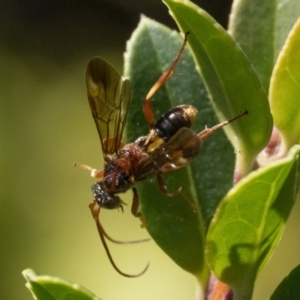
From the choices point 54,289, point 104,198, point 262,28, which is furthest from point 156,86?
point 54,289

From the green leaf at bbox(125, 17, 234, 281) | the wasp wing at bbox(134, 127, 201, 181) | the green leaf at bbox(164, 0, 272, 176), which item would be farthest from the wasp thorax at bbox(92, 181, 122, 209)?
the green leaf at bbox(164, 0, 272, 176)

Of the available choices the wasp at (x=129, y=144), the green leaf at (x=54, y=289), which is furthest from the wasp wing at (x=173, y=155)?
the green leaf at (x=54, y=289)

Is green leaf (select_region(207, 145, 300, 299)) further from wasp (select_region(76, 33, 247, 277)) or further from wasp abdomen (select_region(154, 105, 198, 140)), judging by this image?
wasp abdomen (select_region(154, 105, 198, 140))

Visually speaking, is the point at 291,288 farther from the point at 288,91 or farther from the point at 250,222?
the point at 288,91

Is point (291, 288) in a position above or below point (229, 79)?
below

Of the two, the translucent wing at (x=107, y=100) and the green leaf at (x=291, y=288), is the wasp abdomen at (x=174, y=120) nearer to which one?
the translucent wing at (x=107, y=100)
